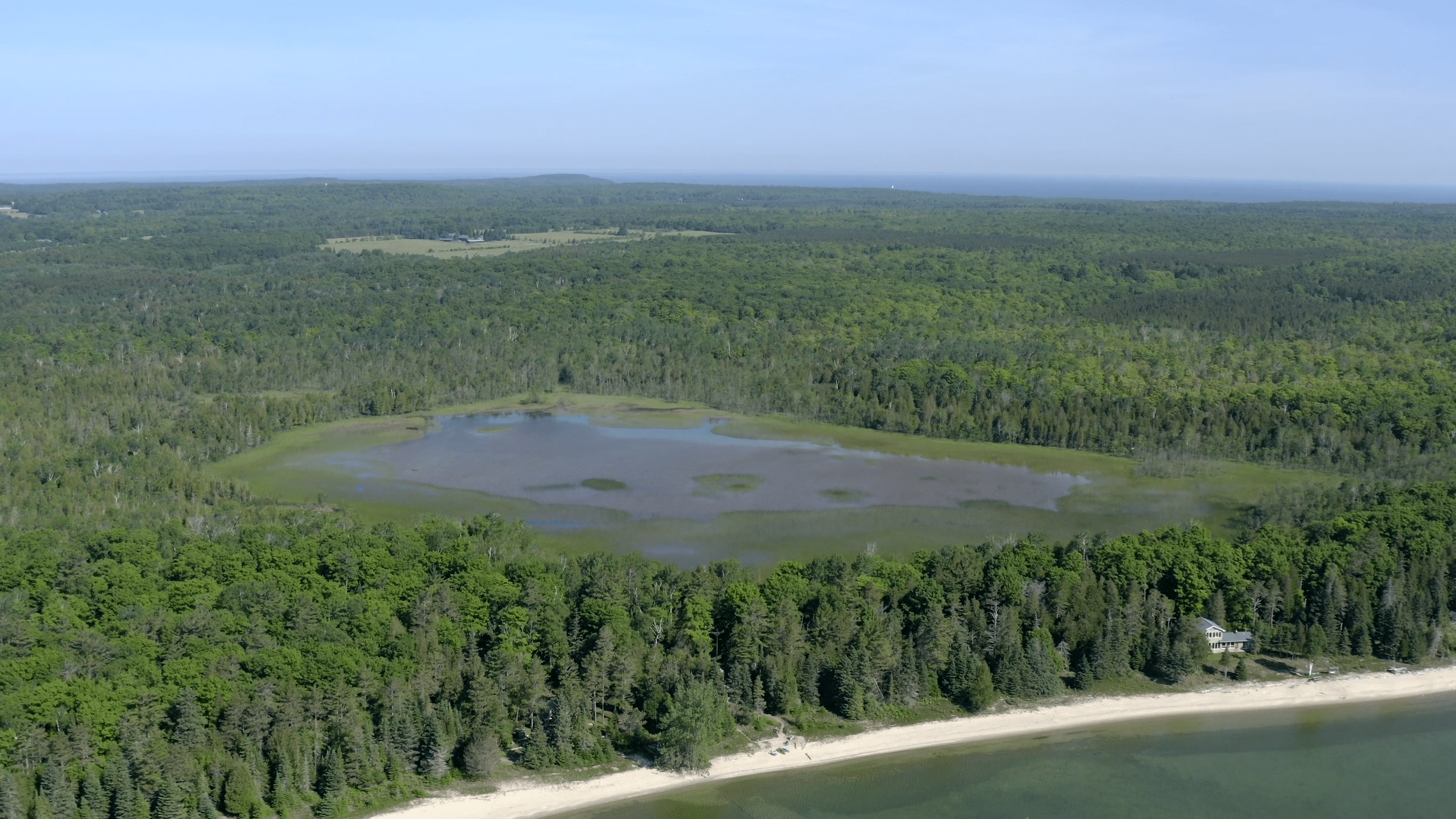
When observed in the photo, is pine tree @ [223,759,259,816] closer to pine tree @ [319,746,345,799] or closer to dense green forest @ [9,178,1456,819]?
dense green forest @ [9,178,1456,819]

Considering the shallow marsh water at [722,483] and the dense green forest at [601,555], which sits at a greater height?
the dense green forest at [601,555]

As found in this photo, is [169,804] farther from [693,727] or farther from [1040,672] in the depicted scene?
[1040,672]

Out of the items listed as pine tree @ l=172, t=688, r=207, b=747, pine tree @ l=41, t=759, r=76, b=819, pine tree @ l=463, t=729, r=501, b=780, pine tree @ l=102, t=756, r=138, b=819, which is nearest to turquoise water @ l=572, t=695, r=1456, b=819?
pine tree @ l=463, t=729, r=501, b=780

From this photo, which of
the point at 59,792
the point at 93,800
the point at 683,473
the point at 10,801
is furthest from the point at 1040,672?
the point at 683,473

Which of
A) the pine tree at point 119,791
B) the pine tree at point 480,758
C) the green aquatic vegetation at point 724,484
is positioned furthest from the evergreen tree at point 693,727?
the green aquatic vegetation at point 724,484

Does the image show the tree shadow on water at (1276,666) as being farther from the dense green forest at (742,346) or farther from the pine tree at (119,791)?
the pine tree at (119,791)

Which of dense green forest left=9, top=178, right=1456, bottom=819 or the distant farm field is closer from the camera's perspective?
dense green forest left=9, top=178, right=1456, bottom=819
